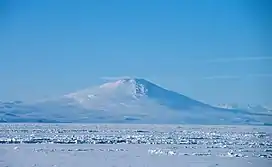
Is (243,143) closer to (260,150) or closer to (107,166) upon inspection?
(260,150)

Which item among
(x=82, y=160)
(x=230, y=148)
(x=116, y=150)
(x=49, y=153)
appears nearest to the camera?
(x=82, y=160)

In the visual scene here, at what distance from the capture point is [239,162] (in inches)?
207

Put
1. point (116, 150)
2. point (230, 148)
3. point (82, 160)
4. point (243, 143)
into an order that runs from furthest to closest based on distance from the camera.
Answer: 1. point (243, 143)
2. point (230, 148)
3. point (116, 150)
4. point (82, 160)

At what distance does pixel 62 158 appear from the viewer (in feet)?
17.6

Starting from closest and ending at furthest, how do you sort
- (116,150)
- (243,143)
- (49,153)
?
1. (49,153)
2. (116,150)
3. (243,143)

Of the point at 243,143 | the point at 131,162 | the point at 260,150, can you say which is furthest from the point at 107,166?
the point at 243,143

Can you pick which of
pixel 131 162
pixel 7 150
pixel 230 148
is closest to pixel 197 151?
pixel 230 148

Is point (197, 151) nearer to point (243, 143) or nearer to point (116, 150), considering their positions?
point (116, 150)

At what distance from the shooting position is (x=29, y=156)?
5.52 m

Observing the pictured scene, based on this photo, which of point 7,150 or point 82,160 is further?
point 7,150

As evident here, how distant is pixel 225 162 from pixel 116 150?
164cm

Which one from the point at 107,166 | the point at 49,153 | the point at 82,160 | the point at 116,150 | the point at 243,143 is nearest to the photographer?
the point at 107,166

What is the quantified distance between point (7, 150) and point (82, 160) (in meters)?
1.32

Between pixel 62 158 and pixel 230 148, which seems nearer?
pixel 62 158
